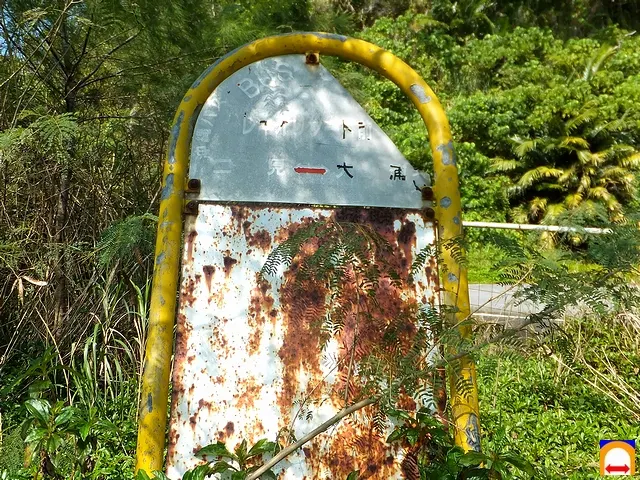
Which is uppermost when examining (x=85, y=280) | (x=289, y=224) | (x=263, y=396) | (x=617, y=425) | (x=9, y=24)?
(x=9, y=24)

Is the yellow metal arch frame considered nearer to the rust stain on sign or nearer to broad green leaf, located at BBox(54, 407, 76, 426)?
the rust stain on sign

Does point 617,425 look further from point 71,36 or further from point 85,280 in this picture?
point 71,36

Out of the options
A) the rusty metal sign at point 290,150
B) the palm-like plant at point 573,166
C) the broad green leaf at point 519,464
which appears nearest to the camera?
the broad green leaf at point 519,464

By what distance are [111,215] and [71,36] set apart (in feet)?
3.36

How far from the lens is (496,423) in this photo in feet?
12.6

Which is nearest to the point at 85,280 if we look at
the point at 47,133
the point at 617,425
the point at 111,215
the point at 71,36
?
the point at 111,215

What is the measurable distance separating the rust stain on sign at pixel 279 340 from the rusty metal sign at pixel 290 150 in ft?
0.25

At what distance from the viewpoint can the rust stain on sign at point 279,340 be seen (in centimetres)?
216

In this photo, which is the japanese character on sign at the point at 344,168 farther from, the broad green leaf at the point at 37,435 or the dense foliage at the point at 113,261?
the broad green leaf at the point at 37,435

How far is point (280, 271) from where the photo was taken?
2277mm

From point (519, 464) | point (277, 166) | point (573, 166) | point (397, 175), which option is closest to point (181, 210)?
point (277, 166)

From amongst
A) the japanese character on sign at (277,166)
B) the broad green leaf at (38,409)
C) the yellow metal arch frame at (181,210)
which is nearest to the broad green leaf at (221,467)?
the yellow metal arch frame at (181,210)

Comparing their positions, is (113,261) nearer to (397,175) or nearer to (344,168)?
(344,168)

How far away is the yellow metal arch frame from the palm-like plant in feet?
46.1
